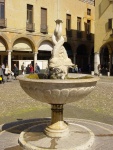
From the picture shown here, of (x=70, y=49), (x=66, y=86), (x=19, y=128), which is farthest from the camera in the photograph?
(x=70, y=49)

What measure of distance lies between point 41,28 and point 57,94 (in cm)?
2249

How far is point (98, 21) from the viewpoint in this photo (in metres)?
24.8

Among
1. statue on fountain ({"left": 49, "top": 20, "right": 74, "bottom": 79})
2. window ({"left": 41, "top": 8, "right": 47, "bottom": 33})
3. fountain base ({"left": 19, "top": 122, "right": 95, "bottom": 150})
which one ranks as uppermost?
window ({"left": 41, "top": 8, "right": 47, "bottom": 33})

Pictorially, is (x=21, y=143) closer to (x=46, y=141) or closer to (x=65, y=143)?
(x=46, y=141)

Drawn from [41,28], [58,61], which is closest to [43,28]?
[41,28]

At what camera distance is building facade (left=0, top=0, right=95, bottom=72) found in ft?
79.7

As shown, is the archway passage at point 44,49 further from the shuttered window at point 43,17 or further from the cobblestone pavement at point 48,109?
the cobblestone pavement at point 48,109

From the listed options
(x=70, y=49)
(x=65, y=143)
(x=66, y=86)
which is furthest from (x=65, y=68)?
(x=70, y=49)

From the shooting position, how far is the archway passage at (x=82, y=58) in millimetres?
33434

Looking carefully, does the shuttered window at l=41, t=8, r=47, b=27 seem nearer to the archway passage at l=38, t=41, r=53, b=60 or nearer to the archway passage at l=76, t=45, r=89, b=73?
the archway passage at l=38, t=41, r=53, b=60

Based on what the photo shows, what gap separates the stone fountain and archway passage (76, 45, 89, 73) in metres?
27.1

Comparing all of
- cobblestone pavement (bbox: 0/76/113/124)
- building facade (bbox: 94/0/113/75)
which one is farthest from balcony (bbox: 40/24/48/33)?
cobblestone pavement (bbox: 0/76/113/124)

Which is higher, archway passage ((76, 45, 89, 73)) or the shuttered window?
the shuttered window

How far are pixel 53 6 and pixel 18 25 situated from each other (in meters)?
5.25
